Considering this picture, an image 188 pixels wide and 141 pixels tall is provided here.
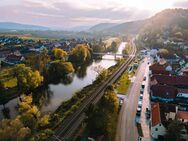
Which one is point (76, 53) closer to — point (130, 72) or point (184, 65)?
point (130, 72)

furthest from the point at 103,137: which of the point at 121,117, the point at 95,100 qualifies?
the point at 95,100

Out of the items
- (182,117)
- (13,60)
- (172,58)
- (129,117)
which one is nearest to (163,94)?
(129,117)

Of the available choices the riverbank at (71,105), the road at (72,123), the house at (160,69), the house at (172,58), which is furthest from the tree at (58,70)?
the house at (172,58)

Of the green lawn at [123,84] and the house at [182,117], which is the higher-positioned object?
the house at [182,117]

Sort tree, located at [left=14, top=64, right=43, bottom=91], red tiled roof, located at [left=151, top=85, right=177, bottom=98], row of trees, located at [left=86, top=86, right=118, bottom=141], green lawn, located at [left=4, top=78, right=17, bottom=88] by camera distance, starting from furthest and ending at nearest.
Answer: green lawn, located at [left=4, top=78, right=17, bottom=88], tree, located at [left=14, top=64, right=43, bottom=91], red tiled roof, located at [left=151, top=85, right=177, bottom=98], row of trees, located at [left=86, top=86, right=118, bottom=141]

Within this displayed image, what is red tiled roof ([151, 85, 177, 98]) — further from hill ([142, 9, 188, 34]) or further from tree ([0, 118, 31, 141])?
hill ([142, 9, 188, 34])

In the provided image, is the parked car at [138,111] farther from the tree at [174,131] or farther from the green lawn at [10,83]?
the green lawn at [10,83]

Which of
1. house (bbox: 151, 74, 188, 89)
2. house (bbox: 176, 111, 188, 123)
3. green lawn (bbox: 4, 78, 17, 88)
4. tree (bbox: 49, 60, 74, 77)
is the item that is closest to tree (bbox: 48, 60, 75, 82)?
tree (bbox: 49, 60, 74, 77)

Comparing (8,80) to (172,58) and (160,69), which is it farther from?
(172,58)
